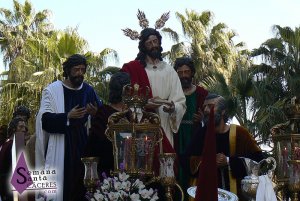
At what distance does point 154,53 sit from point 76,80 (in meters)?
0.93

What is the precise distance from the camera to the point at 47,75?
19.9m

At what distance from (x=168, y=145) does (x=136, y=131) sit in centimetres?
92

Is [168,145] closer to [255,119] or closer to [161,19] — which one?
[161,19]

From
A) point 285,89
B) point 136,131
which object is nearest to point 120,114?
point 136,131

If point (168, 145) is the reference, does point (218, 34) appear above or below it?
above

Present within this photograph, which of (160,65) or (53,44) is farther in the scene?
(53,44)

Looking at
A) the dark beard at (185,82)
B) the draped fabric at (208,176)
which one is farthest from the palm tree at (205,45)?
the draped fabric at (208,176)

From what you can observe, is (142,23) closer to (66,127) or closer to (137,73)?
(137,73)

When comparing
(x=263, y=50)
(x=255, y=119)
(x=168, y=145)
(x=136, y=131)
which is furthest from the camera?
A: (x=263, y=50)

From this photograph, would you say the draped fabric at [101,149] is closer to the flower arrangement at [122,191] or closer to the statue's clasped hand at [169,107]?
the statue's clasped hand at [169,107]

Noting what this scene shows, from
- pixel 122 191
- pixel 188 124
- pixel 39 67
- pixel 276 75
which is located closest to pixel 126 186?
pixel 122 191

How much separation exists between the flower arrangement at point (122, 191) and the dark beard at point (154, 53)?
7.57 feet
